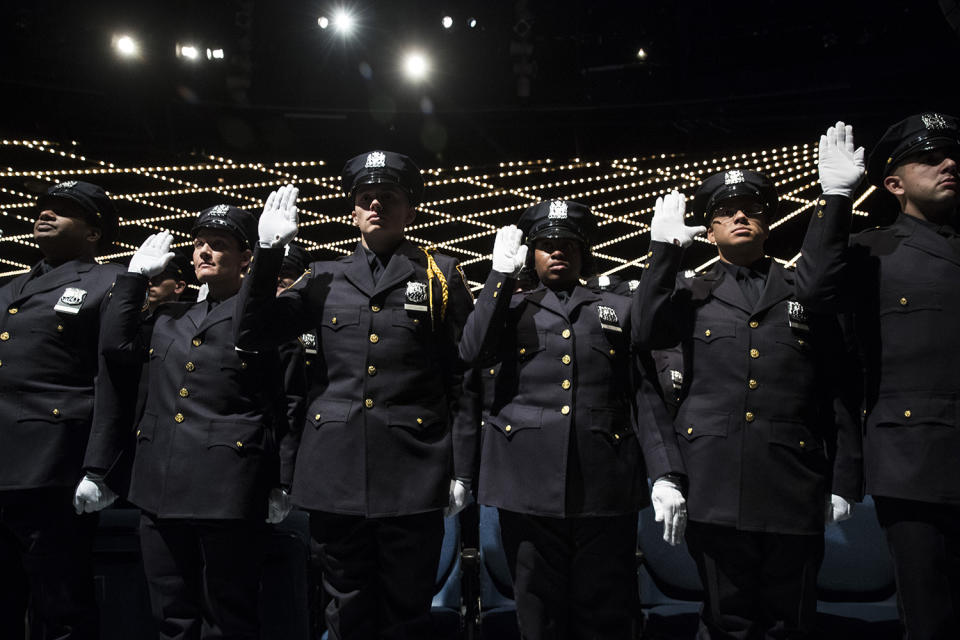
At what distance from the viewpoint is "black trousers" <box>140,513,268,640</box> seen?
2.52 metres

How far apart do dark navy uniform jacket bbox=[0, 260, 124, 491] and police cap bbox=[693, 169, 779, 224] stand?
2.22 m

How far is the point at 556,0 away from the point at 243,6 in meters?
3.42

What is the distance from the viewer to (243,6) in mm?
8453

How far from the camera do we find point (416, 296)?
260cm

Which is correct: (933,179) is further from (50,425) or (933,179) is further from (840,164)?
(50,425)

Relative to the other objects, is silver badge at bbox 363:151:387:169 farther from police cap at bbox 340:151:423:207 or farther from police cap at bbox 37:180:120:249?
police cap at bbox 37:180:120:249

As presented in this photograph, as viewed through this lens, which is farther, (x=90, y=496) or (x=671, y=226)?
(x=90, y=496)

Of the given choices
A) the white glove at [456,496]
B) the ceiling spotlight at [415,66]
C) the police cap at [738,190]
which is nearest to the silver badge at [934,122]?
the police cap at [738,190]

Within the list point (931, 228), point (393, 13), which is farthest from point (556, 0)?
point (931, 228)

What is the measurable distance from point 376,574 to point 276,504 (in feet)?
1.51

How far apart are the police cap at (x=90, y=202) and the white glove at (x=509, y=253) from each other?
1622 mm

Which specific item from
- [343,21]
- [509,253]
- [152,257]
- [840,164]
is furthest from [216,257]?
[343,21]

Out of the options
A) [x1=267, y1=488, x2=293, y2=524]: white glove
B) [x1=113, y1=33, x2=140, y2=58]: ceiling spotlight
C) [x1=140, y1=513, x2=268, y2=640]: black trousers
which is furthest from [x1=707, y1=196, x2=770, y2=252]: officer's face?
[x1=113, y1=33, x2=140, y2=58]: ceiling spotlight

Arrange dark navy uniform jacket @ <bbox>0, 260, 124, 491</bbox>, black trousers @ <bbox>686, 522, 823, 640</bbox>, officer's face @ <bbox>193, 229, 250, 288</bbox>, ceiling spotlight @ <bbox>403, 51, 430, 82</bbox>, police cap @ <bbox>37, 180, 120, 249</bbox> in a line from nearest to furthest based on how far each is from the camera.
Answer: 1. black trousers @ <bbox>686, 522, 823, 640</bbox>
2. dark navy uniform jacket @ <bbox>0, 260, 124, 491</bbox>
3. officer's face @ <bbox>193, 229, 250, 288</bbox>
4. police cap @ <bbox>37, 180, 120, 249</bbox>
5. ceiling spotlight @ <bbox>403, 51, 430, 82</bbox>
